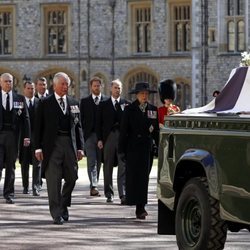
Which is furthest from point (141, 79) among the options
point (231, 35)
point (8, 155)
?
point (8, 155)

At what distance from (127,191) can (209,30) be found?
2912cm

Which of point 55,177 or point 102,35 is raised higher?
point 102,35

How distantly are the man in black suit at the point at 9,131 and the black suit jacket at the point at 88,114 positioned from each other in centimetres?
145

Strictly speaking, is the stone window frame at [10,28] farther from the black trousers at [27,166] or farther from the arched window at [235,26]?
the black trousers at [27,166]

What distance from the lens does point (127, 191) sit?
49.3 ft

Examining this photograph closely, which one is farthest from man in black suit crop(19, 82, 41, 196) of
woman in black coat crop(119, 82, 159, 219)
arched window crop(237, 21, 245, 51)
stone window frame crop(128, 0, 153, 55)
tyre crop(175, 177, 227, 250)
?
stone window frame crop(128, 0, 153, 55)

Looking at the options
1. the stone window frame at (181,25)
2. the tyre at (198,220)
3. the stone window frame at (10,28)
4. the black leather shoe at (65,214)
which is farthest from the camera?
the stone window frame at (10,28)

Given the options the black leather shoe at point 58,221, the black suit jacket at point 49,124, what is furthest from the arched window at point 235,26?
the black leather shoe at point 58,221

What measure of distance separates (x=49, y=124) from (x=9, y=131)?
3.26 metres

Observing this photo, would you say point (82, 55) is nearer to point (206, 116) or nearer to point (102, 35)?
point (102, 35)

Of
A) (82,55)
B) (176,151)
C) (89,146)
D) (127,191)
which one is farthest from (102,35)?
(176,151)

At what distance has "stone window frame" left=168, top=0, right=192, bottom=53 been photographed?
4484cm

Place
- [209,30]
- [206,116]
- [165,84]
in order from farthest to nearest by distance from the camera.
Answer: [209,30] < [165,84] < [206,116]

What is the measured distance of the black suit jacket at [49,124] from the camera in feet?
46.8
